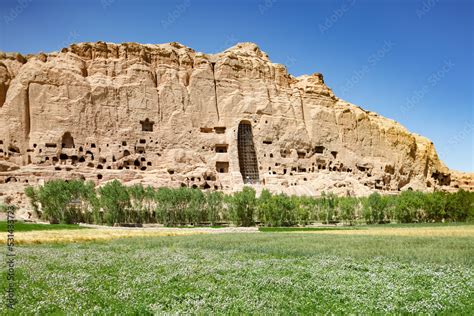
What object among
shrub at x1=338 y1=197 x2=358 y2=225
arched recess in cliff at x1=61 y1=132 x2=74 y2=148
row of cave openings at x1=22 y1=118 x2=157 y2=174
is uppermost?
arched recess in cliff at x1=61 y1=132 x2=74 y2=148

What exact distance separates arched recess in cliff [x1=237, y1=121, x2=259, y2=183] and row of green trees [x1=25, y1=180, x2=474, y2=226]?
32079 mm

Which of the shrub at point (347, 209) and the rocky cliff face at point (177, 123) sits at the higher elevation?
the rocky cliff face at point (177, 123)

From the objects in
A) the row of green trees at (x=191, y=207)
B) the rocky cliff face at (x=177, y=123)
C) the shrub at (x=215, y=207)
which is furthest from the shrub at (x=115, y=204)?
the rocky cliff face at (x=177, y=123)

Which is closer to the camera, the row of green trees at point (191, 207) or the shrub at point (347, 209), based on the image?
the row of green trees at point (191, 207)

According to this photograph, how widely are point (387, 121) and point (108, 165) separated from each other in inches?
3422

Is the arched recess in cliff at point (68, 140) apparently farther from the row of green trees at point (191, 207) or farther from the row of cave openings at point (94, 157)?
the row of green trees at point (191, 207)

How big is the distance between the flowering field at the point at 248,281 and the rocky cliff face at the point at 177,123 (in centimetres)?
6106

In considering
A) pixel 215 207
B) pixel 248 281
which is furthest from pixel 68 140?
pixel 248 281

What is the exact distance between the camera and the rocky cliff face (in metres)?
89.1

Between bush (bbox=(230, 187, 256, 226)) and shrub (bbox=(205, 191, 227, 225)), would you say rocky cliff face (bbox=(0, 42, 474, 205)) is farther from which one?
bush (bbox=(230, 187, 256, 226))

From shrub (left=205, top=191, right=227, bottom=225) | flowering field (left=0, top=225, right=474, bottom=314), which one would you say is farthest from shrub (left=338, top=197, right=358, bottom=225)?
flowering field (left=0, top=225, right=474, bottom=314)

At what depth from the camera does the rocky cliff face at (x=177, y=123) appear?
292ft

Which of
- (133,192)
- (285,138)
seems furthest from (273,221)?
(285,138)

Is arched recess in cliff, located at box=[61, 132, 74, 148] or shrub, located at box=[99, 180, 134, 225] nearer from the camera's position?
shrub, located at box=[99, 180, 134, 225]
